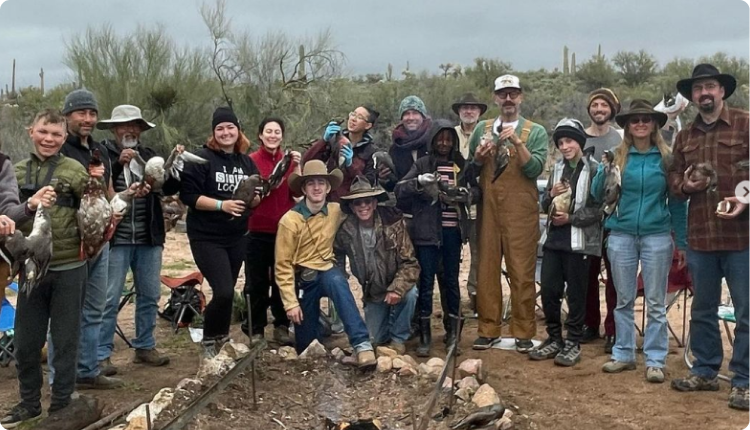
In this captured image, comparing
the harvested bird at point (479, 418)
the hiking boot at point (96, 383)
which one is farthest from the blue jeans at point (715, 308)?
the hiking boot at point (96, 383)

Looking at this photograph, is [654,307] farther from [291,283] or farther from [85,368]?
[85,368]

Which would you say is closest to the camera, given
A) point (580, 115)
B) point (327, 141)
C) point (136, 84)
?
point (327, 141)

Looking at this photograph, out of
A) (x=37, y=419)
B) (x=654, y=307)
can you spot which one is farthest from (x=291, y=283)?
(x=654, y=307)

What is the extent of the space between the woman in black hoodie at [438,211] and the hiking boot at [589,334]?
3.91 ft

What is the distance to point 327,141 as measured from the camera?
21.1 feet

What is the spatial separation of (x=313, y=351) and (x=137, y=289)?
4.78ft

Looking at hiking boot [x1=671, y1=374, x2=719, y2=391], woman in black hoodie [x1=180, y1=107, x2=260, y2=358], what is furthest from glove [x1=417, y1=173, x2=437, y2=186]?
hiking boot [x1=671, y1=374, x2=719, y2=391]

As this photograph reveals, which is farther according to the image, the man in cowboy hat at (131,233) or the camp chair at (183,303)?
the camp chair at (183,303)

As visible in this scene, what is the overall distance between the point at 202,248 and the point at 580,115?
19.8 m

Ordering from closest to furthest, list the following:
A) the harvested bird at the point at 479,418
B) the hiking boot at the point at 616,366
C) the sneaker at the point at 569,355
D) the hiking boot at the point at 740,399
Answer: the harvested bird at the point at 479,418
the hiking boot at the point at 740,399
the hiking boot at the point at 616,366
the sneaker at the point at 569,355

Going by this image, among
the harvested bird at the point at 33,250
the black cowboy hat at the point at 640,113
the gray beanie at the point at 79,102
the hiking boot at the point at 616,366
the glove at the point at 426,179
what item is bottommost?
the hiking boot at the point at 616,366

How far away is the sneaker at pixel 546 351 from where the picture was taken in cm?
618

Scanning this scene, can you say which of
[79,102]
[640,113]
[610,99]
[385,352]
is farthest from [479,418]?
[79,102]

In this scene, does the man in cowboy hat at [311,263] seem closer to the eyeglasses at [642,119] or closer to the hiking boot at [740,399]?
the eyeglasses at [642,119]
